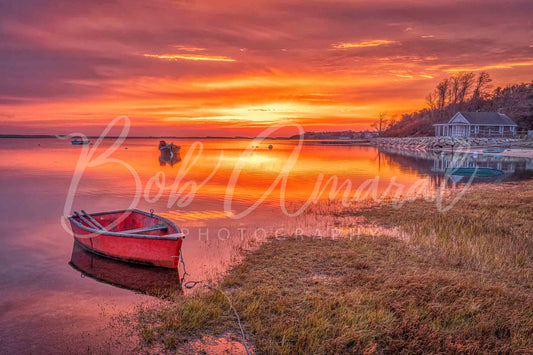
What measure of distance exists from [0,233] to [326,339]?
655 inches

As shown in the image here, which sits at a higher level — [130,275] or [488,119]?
[488,119]

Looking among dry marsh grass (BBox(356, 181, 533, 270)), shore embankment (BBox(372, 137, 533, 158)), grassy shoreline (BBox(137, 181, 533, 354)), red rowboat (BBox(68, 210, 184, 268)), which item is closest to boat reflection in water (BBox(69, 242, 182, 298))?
red rowboat (BBox(68, 210, 184, 268))

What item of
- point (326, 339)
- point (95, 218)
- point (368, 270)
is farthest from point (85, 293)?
point (368, 270)

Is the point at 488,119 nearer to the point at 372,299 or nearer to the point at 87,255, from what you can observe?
the point at 372,299

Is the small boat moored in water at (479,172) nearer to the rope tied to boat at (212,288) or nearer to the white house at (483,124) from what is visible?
the rope tied to boat at (212,288)

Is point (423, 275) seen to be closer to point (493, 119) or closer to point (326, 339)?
point (326, 339)

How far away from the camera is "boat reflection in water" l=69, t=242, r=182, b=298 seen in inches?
376

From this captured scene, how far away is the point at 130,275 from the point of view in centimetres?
1051

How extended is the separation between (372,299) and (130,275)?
7.22 m

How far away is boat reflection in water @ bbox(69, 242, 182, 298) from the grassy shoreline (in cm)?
152

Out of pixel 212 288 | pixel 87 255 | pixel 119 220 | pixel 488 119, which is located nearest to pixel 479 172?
pixel 119 220

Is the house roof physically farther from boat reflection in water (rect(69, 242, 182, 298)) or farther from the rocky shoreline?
boat reflection in water (rect(69, 242, 182, 298))

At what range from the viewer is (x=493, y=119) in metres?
79.2

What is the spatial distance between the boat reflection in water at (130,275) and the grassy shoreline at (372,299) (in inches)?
60.0
